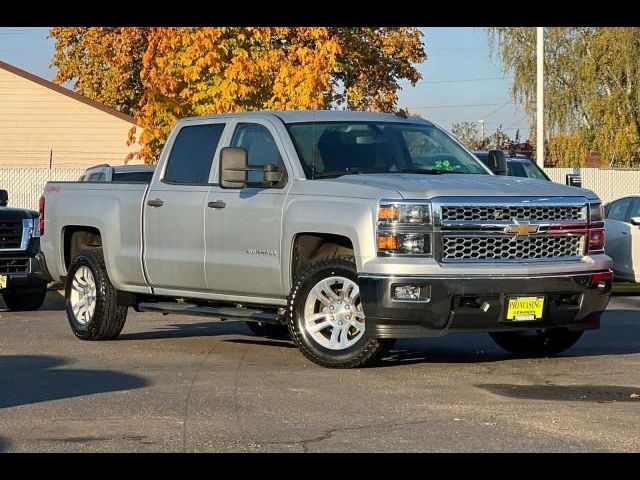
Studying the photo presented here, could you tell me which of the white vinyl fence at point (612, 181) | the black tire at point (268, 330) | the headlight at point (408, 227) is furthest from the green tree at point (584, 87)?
the headlight at point (408, 227)

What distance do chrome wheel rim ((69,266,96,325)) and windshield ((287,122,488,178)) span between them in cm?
292

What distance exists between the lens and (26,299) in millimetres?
18328

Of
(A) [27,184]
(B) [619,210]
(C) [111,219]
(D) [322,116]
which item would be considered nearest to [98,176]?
(B) [619,210]

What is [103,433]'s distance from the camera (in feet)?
26.8

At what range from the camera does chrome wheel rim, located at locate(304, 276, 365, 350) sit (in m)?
11.1

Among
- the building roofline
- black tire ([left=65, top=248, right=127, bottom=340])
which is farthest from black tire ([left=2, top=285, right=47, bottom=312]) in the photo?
the building roofline

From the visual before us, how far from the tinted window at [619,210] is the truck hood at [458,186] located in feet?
32.3

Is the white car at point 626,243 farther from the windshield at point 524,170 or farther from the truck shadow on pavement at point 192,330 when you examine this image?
the truck shadow on pavement at point 192,330

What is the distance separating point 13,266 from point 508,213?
8.71 m

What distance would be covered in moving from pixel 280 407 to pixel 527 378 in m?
2.36

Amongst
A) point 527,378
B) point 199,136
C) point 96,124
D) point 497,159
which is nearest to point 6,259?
point 199,136

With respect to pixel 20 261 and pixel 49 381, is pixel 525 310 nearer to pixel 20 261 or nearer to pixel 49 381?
pixel 49 381
